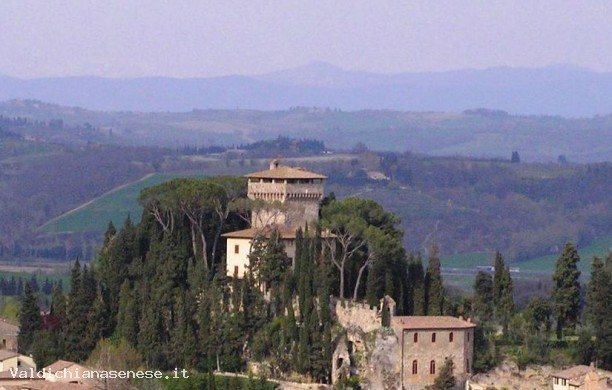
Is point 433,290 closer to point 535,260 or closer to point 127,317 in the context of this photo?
point 127,317

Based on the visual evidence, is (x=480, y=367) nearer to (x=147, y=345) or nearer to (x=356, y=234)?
(x=356, y=234)

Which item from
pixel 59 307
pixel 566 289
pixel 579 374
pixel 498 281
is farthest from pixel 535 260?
pixel 579 374

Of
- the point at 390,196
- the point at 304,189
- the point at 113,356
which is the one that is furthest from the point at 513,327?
the point at 390,196

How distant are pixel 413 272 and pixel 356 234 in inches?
103

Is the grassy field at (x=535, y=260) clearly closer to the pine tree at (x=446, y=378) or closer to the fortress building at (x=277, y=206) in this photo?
the fortress building at (x=277, y=206)

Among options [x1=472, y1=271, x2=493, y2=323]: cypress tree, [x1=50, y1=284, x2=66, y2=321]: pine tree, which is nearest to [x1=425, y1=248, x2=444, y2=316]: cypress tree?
[x1=472, y1=271, x2=493, y2=323]: cypress tree

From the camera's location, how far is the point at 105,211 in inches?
7141

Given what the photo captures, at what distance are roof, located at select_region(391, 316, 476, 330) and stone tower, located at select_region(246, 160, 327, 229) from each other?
6847 millimetres

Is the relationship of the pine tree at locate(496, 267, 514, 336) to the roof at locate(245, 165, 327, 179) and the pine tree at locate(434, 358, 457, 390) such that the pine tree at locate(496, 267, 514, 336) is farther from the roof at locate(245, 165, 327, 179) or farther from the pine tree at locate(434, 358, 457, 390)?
the roof at locate(245, 165, 327, 179)

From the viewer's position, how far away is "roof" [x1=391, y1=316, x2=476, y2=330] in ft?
212

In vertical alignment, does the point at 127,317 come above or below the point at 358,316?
below

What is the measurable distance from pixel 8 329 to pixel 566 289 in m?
23.1

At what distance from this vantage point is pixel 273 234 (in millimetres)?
68812

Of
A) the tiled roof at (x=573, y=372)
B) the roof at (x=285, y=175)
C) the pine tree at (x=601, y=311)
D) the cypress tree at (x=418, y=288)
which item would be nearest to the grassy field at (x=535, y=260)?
the pine tree at (x=601, y=311)
